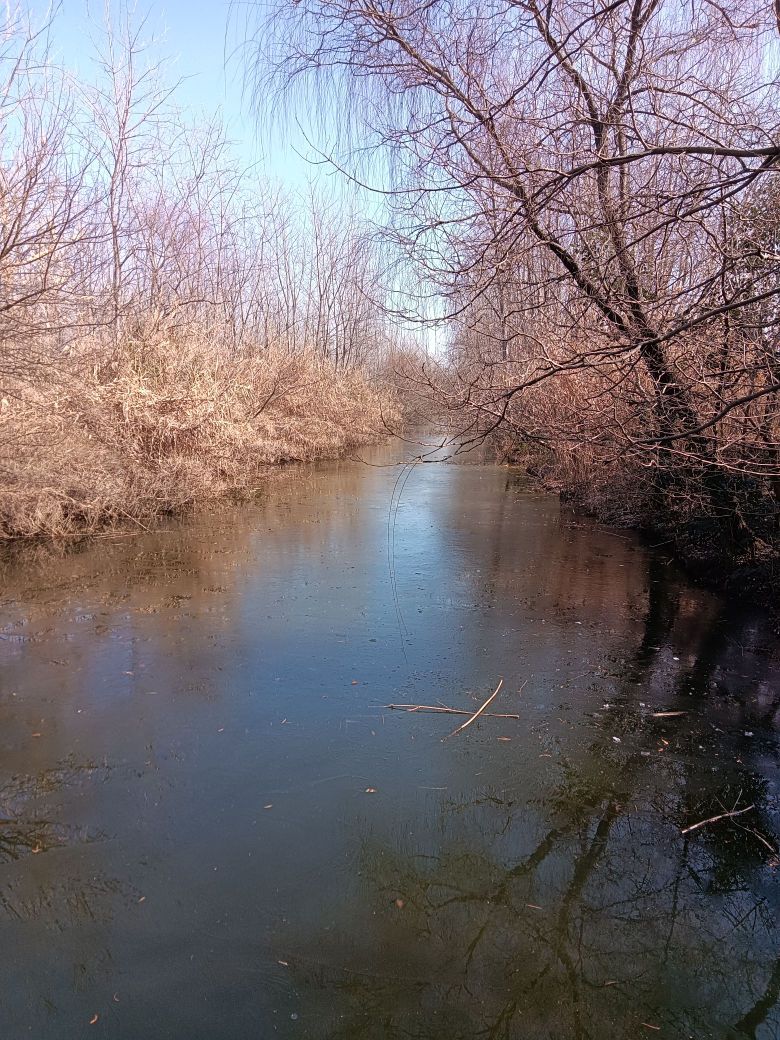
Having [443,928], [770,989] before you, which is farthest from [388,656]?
[770,989]

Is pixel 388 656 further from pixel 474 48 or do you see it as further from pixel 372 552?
pixel 474 48

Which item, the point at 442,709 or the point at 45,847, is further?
the point at 442,709

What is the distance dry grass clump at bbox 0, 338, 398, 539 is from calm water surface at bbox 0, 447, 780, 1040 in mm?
2343

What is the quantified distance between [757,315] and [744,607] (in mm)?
3463

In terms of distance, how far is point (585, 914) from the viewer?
307cm

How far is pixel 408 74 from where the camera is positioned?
3.91 metres

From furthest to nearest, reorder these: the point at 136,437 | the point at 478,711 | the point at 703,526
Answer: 1. the point at 136,437
2. the point at 703,526
3. the point at 478,711

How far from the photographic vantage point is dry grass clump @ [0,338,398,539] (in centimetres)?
913

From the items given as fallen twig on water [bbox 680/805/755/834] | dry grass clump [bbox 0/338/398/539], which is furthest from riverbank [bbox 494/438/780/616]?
dry grass clump [bbox 0/338/398/539]

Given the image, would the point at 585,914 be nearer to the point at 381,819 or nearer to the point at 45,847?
the point at 381,819

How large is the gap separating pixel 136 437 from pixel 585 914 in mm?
11022

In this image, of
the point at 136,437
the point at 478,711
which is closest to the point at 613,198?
the point at 478,711

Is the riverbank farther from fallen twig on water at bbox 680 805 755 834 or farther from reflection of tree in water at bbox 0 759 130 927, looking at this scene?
reflection of tree in water at bbox 0 759 130 927

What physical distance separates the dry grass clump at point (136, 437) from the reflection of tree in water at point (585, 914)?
15.1ft
